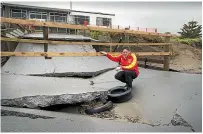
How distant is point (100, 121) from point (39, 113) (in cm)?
104

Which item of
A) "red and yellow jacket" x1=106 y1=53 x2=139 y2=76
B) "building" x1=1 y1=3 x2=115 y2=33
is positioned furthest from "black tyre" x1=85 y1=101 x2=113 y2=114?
"building" x1=1 y1=3 x2=115 y2=33

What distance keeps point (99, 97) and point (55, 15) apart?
85.5 feet

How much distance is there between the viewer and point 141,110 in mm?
5160

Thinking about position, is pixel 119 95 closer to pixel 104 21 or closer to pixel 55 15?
pixel 55 15

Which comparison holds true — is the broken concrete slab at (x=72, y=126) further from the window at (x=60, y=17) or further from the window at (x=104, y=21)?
the window at (x=104, y=21)

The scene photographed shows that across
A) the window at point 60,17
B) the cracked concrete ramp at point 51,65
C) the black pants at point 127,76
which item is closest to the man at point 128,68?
the black pants at point 127,76

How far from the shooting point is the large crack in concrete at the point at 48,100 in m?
4.55

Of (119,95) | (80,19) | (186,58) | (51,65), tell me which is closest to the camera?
(119,95)

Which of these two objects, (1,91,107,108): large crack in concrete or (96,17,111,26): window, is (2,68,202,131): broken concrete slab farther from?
(96,17,111,26): window

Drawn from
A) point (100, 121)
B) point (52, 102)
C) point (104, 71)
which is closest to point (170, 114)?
point (100, 121)

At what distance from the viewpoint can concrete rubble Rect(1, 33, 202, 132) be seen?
4045 millimetres

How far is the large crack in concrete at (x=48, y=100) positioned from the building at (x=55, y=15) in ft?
71.1

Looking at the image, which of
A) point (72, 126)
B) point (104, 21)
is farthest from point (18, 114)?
point (104, 21)

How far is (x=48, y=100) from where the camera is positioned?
4.85 m
